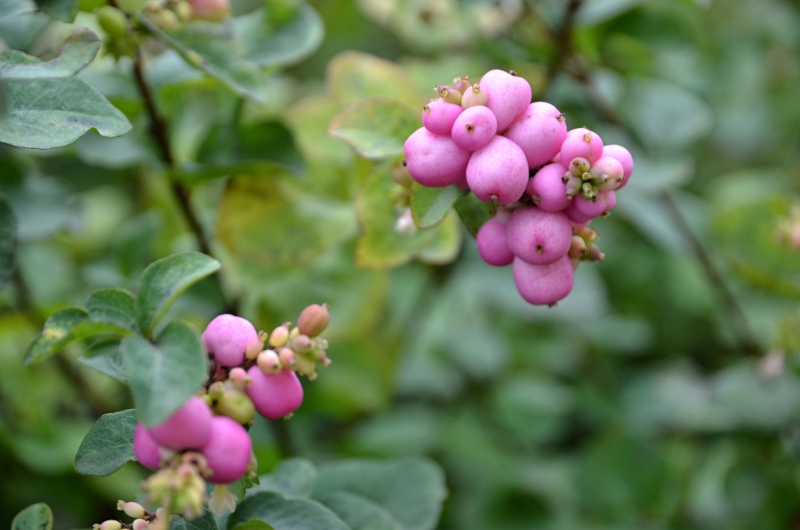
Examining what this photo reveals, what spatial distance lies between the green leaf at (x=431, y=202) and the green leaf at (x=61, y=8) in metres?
0.37

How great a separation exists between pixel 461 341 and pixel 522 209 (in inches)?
41.3

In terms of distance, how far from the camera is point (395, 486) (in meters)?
0.90

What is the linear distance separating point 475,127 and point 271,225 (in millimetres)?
560

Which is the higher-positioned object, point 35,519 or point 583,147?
point 583,147

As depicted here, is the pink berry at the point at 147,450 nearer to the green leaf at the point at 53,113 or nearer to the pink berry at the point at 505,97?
the green leaf at the point at 53,113

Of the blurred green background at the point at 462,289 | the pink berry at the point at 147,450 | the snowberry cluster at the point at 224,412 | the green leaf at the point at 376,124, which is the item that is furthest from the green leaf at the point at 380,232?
the pink berry at the point at 147,450

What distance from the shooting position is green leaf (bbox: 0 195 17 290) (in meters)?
0.74

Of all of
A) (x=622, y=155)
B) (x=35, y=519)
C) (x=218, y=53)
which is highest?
(x=622, y=155)

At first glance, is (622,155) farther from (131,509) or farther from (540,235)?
(131,509)

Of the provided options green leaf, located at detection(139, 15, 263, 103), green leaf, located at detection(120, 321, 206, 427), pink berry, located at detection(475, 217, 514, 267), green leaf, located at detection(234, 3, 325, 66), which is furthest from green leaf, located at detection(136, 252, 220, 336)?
green leaf, located at detection(234, 3, 325, 66)

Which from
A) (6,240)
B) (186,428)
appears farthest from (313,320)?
(6,240)

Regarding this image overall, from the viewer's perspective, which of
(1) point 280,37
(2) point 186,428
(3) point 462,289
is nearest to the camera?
(2) point 186,428

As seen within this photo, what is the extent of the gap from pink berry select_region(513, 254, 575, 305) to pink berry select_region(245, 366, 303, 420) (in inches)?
8.1

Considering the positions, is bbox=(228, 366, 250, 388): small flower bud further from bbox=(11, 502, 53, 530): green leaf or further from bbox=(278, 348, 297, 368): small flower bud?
bbox=(11, 502, 53, 530): green leaf
